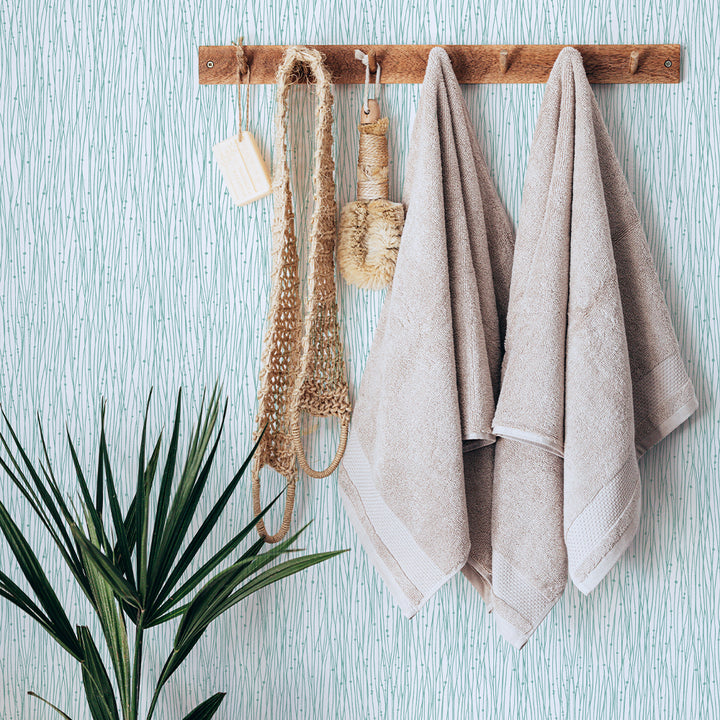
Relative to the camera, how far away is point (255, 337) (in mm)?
1170

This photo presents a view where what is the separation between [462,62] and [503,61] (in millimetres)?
67

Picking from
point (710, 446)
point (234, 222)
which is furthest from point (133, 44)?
point (710, 446)

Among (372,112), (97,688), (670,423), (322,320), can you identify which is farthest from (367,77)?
(97,688)

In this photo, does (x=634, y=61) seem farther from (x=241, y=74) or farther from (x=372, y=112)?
(x=241, y=74)

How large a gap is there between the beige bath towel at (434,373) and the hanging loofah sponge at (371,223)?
0.03m

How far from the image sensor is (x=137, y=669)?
36.9 inches

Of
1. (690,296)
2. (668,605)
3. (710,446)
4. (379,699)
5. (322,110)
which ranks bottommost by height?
(379,699)

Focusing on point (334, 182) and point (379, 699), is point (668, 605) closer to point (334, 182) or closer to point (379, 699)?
point (379, 699)

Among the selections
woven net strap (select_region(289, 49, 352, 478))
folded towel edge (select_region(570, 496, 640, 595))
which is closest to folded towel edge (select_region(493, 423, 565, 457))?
folded towel edge (select_region(570, 496, 640, 595))

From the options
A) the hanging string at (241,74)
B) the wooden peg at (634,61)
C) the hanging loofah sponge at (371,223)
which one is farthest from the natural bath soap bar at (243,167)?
the wooden peg at (634,61)

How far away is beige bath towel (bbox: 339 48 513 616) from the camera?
1.01 metres

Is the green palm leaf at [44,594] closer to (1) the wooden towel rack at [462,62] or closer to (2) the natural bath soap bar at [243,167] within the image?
(2) the natural bath soap bar at [243,167]

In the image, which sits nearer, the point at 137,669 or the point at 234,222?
the point at 137,669

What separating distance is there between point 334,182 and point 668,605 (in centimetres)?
92
